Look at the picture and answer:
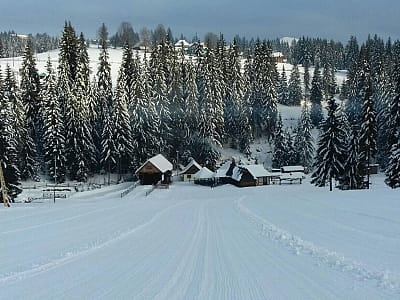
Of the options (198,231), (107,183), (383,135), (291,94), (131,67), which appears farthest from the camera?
(291,94)

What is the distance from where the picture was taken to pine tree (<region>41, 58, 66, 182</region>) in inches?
2173

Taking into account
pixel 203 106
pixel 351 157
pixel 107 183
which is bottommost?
pixel 107 183

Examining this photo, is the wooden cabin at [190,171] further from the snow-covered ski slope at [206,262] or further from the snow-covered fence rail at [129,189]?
the snow-covered ski slope at [206,262]

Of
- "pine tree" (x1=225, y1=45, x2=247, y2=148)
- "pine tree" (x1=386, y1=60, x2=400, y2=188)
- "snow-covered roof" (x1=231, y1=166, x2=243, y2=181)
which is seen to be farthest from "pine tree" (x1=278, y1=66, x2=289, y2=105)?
"pine tree" (x1=386, y1=60, x2=400, y2=188)

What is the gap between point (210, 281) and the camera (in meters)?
7.14

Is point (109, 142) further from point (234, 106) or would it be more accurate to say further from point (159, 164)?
point (234, 106)

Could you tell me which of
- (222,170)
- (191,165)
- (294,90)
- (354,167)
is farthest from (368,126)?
(294,90)

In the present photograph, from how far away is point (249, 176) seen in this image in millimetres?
63500

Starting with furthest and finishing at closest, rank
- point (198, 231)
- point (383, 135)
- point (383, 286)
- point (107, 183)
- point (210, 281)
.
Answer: point (383, 135) < point (107, 183) < point (198, 231) < point (210, 281) < point (383, 286)

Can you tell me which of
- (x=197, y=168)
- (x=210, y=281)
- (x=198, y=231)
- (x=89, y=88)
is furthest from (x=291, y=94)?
(x=210, y=281)

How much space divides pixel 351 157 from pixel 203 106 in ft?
108

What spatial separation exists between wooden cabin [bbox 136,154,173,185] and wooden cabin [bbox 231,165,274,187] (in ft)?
37.3

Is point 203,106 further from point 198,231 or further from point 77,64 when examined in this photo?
point 198,231

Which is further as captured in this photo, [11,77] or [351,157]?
[11,77]
